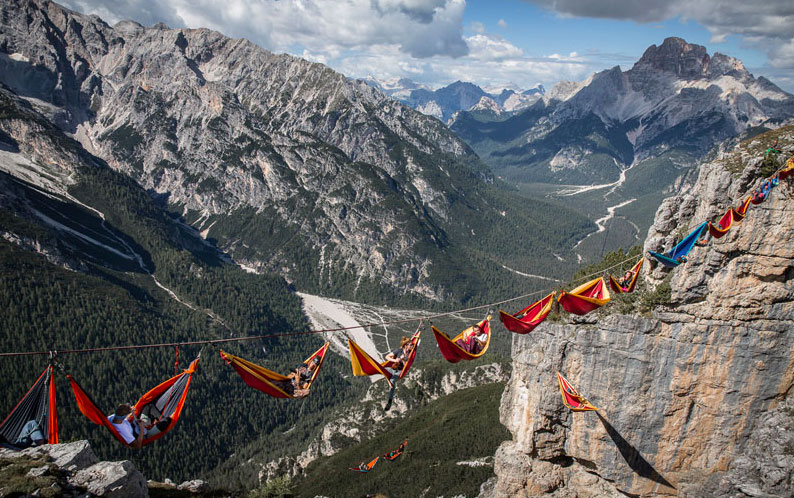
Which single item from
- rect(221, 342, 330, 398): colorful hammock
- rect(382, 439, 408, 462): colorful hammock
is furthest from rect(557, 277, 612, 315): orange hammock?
rect(382, 439, 408, 462): colorful hammock

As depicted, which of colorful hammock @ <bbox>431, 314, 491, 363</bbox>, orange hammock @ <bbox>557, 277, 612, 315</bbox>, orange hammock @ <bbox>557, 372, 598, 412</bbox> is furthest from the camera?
orange hammock @ <bbox>557, 372, 598, 412</bbox>

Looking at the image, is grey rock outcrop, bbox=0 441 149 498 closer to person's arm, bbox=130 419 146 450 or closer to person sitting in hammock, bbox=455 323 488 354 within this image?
person's arm, bbox=130 419 146 450

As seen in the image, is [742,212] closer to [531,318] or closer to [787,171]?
[787,171]

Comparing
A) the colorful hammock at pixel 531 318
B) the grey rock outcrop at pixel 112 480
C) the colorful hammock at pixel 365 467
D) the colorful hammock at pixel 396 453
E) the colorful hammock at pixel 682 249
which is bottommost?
the colorful hammock at pixel 365 467

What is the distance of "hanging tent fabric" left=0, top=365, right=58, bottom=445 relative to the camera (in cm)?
1969

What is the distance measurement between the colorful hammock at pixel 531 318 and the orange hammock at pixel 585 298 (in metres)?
0.77

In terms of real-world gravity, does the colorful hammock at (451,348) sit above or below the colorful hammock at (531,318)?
below

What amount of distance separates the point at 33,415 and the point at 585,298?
29326 millimetres

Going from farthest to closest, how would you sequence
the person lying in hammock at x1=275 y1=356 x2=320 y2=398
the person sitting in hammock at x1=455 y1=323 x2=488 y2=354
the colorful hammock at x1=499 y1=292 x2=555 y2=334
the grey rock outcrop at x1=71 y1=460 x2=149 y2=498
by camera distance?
the person sitting in hammock at x1=455 y1=323 x2=488 y2=354 → the colorful hammock at x1=499 y1=292 x2=555 y2=334 → the person lying in hammock at x1=275 y1=356 x2=320 y2=398 → the grey rock outcrop at x1=71 y1=460 x2=149 y2=498

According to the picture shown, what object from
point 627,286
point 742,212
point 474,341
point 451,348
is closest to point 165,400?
point 451,348

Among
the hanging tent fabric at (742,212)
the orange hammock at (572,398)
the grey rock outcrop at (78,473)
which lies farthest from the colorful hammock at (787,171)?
the grey rock outcrop at (78,473)

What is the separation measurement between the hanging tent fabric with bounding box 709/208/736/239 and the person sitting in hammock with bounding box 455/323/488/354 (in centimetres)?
1545

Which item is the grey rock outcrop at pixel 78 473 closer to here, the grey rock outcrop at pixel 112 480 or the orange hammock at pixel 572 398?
the grey rock outcrop at pixel 112 480

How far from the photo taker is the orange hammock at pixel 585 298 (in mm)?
27266
